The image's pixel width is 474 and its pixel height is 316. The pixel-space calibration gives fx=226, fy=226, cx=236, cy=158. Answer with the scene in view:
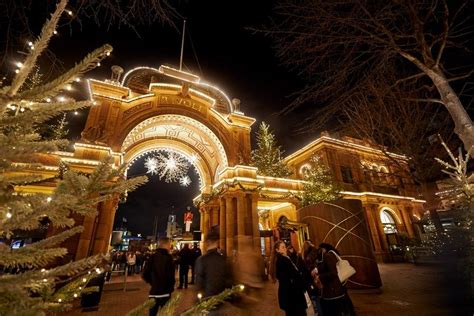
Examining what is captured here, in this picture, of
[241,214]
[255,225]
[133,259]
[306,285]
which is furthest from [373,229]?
[306,285]

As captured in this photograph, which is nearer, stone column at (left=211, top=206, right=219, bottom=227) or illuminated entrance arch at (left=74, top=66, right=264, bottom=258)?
illuminated entrance arch at (left=74, top=66, right=264, bottom=258)

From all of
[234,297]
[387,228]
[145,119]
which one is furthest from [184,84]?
[387,228]

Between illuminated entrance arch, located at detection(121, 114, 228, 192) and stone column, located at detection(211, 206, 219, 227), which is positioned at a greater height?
illuminated entrance arch, located at detection(121, 114, 228, 192)

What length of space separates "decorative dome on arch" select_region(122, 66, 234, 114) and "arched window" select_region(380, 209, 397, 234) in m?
20.1

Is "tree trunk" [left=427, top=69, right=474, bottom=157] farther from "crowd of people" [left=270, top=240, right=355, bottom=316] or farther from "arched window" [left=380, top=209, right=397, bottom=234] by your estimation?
"arched window" [left=380, top=209, right=397, bottom=234]

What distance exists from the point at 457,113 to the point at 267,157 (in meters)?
19.1

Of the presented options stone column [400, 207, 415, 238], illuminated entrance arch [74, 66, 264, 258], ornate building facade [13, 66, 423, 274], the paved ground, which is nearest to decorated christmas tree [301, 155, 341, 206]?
ornate building facade [13, 66, 423, 274]

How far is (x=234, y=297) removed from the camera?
3898 millimetres

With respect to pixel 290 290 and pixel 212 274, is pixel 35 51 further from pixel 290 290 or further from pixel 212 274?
pixel 290 290

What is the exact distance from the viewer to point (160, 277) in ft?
15.8

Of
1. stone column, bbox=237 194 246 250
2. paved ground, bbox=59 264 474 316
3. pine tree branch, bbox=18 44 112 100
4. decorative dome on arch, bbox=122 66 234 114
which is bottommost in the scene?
paved ground, bbox=59 264 474 316

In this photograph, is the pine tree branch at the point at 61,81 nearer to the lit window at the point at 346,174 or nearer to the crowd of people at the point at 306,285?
the crowd of people at the point at 306,285

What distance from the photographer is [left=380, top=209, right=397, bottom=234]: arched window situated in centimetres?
2383

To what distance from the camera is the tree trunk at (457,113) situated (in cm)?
647
